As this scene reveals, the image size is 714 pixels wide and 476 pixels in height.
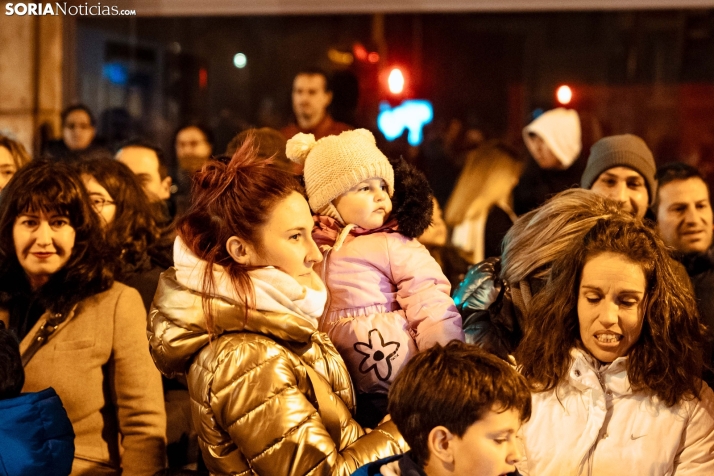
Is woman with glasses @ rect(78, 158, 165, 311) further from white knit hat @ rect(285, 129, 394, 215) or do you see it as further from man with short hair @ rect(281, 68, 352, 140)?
man with short hair @ rect(281, 68, 352, 140)

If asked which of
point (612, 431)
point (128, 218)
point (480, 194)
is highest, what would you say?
point (480, 194)

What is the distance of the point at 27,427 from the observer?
3.09 meters

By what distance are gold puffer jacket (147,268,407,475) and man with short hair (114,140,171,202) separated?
2.54 metres

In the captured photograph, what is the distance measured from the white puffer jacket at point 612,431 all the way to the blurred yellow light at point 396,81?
6784mm

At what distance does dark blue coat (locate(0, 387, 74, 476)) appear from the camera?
304 cm

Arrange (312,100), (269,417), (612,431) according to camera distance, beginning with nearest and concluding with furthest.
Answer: (269,417) < (612,431) < (312,100)

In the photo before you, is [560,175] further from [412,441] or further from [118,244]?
[412,441]

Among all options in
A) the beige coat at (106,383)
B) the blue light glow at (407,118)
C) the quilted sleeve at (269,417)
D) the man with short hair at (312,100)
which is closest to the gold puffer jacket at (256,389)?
the quilted sleeve at (269,417)

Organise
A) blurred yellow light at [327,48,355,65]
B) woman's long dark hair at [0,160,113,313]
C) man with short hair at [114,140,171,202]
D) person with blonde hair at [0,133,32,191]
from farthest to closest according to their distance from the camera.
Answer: blurred yellow light at [327,48,355,65] → man with short hair at [114,140,171,202] → person with blonde hair at [0,133,32,191] → woman's long dark hair at [0,160,113,313]

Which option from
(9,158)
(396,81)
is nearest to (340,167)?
(9,158)

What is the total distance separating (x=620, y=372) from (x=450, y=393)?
0.77 m

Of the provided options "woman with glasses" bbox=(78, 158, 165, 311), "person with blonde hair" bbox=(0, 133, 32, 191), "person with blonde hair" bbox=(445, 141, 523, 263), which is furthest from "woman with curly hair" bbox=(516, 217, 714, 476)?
"person with blonde hair" bbox=(445, 141, 523, 263)

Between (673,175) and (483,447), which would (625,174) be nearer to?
(673,175)

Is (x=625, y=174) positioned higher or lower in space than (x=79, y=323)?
higher
